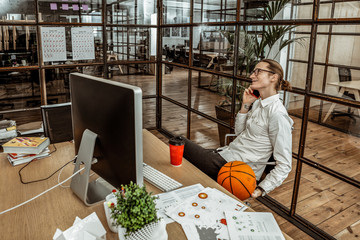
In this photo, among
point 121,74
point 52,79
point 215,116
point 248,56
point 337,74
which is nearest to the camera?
point 337,74

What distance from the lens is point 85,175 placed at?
1.28m

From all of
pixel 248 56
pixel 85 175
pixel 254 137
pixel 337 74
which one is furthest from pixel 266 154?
pixel 85 175

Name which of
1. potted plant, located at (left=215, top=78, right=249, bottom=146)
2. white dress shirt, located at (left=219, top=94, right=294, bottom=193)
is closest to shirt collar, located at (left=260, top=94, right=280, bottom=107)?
white dress shirt, located at (left=219, top=94, right=294, bottom=193)

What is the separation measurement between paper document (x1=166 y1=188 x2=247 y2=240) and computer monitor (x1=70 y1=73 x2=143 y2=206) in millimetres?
240

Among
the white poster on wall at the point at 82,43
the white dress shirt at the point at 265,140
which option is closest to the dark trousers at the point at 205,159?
the white dress shirt at the point at 265,140

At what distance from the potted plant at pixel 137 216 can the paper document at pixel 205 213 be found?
0.22 m

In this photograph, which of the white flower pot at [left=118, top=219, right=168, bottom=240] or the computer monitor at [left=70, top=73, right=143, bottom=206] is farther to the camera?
the computer monitor at [left=70, top=73, right=143, bottom=206]

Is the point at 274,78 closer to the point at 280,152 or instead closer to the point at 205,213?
the point at 280,152

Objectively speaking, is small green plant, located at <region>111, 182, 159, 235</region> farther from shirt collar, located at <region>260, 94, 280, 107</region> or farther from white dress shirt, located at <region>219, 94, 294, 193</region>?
shirt collar, located at <region>260, 94, 280, 107</region>

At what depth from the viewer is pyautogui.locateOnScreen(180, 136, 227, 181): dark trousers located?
202 centimetres

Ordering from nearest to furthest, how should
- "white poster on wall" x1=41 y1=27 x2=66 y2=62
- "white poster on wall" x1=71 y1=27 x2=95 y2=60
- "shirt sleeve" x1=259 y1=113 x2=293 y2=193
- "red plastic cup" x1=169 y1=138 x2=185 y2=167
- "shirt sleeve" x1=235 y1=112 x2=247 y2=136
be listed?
"red plastic cup" x1=169 y1=138 x2=185 y2=167 < "shirt sleeve" x1=259 y1=113 x2=293 y2=193 < "shirt sleeve" x1=235 y1=112 x2=247 y2=136 < "white poster on wall" x1=41 y1=27 x2=66 y2=62 < "white poster on wall" x1=71 y1=27 x2=95 y2=60

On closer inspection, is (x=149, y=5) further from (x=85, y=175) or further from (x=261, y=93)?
(x=85, y=175)

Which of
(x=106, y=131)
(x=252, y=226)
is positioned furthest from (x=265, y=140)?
(x=106, y=131)

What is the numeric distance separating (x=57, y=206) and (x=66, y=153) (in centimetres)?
61
